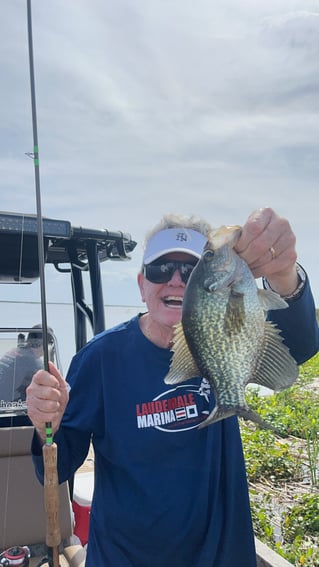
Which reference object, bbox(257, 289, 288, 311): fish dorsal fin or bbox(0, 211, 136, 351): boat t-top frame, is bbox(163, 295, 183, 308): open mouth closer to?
bbox(257, 289, 288, 311): fish dorsal fin

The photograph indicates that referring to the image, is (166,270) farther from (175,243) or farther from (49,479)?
(49,479)

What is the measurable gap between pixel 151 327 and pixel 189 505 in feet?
2.50

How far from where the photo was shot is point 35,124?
2.22 m

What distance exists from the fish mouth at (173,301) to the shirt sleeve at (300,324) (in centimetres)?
39

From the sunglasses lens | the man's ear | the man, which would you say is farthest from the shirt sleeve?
the man's ear

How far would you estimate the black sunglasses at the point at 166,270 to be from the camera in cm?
206

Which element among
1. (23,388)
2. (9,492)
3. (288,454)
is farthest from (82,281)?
(288,454)

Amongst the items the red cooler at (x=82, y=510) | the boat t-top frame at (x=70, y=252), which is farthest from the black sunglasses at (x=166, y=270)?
the red cooler at (x=82, y=510)

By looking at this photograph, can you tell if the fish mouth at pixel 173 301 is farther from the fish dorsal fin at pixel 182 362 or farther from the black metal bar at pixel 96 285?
the black metal bar at pixel 96 285

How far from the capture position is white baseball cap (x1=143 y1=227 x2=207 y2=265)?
206 cm

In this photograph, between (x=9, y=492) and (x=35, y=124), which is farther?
(x=9, y=492)

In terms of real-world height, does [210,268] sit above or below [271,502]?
above

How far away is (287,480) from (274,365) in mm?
3606

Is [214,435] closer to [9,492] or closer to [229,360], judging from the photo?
[229,360]
